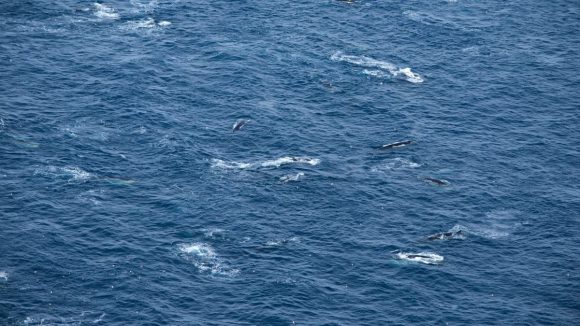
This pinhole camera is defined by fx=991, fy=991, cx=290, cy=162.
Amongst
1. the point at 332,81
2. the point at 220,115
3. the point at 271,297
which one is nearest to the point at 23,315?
the point at 271,297

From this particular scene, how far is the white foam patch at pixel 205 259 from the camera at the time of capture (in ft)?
484

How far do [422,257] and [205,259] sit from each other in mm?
33201

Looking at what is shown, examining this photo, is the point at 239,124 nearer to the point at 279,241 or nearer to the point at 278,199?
the point at 278,199

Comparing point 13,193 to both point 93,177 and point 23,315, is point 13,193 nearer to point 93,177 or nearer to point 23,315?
point 93,177

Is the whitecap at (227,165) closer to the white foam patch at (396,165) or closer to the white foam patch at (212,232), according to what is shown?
the white foam patch at (212,232)

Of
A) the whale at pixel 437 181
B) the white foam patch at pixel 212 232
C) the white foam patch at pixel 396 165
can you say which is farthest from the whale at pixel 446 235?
the white foam patch at pixel 212 232

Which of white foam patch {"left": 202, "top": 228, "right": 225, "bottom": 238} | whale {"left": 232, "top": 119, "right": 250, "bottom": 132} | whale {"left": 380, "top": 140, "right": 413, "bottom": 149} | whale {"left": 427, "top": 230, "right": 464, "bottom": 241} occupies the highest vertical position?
whale {"left": 232, "top": 119, "right": 250, "bottom": 132}

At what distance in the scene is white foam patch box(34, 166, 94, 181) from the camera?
166m

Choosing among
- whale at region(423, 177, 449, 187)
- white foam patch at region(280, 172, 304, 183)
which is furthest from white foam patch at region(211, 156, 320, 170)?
whale at region(423, 177, 449, 187)

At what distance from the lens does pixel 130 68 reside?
650 feet

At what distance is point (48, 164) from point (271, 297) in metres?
49.8

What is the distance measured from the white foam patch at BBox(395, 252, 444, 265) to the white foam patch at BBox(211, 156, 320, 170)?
27781mm

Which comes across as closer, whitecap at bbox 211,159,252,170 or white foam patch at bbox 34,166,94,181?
white foam patch at bbox 34,166,94,181

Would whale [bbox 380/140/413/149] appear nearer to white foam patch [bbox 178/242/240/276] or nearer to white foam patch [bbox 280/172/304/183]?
white foam patch [bbox 280/172/304/183]
